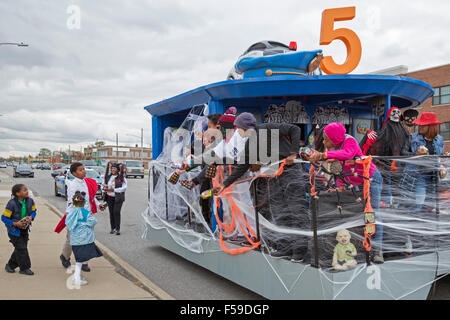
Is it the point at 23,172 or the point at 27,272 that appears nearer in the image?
the point at 27,272

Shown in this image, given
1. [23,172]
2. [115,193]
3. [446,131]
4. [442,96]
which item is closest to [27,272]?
[115,193]

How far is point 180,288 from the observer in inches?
194

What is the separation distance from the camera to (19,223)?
501 centimetres

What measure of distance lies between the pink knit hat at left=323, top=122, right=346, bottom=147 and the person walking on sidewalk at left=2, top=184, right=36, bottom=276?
4177mm

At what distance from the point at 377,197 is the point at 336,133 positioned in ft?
2.40

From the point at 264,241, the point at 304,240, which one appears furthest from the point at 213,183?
the point at 304,240

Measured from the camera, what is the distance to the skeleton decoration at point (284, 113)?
638 cm

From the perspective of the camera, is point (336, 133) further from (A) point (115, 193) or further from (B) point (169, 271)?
(A) point (115, 193)

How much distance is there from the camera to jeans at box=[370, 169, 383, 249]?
3.43 m

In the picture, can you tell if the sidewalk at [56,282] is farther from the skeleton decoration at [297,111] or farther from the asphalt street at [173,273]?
the skeleton decoration at [297,111]

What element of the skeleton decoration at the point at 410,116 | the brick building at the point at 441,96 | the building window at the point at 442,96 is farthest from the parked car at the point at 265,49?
the building window at the point at 442,96

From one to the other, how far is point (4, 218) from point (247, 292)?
11.3 feet

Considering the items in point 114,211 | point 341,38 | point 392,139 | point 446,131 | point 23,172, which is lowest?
point 23,172

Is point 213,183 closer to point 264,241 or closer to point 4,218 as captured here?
point 264,241
